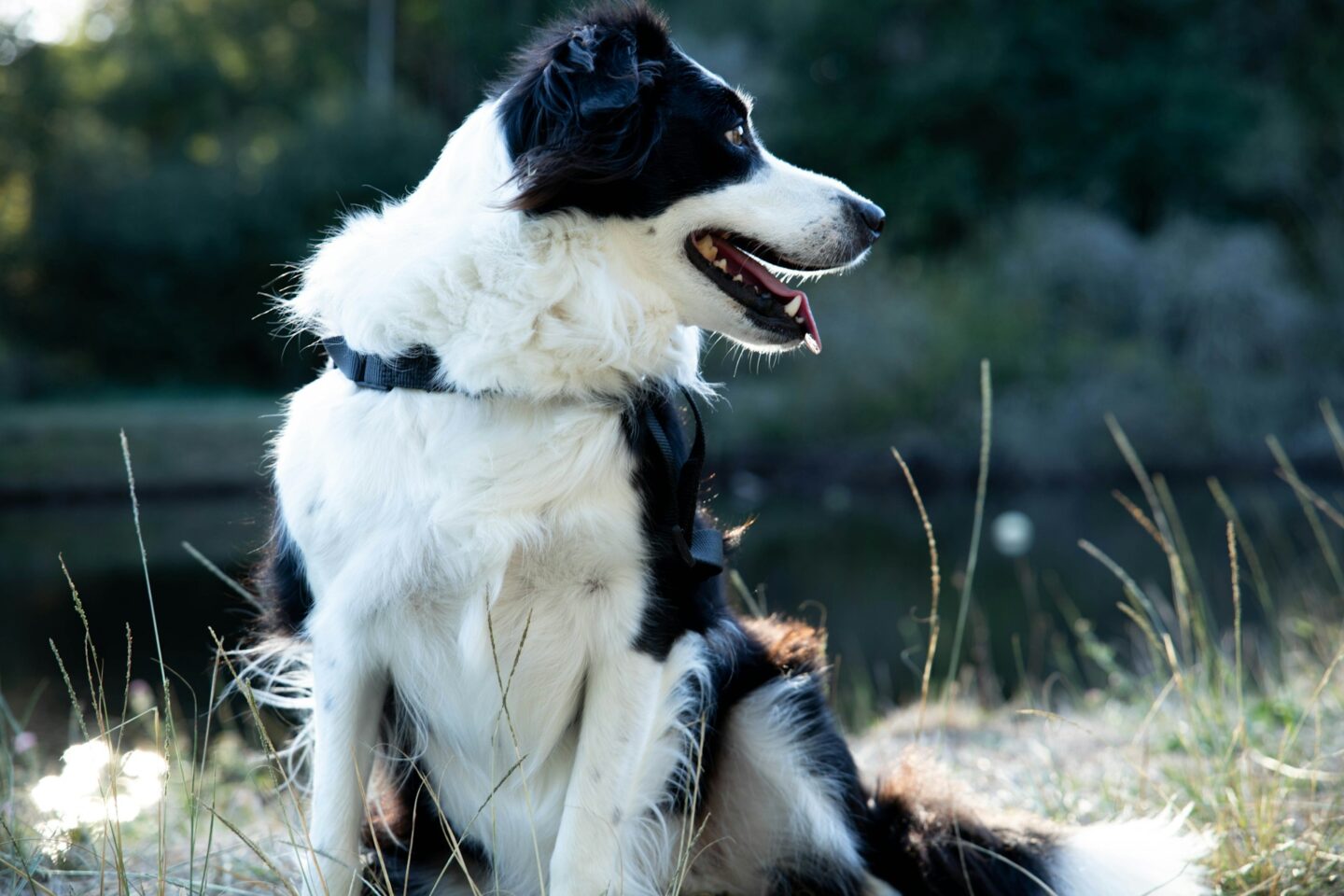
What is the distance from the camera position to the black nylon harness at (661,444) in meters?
2.43

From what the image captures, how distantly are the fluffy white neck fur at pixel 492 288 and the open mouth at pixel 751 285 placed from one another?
0.41ft

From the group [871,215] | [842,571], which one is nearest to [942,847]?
[871,215]

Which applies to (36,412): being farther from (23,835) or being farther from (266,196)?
(23,835)

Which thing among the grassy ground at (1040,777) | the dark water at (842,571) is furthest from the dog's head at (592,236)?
the dark water at (842,571)

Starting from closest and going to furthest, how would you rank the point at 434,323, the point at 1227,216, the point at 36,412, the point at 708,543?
1. the point at 434,323
2. the point at 708,543
3. the point at 36,412
4. the point at 1227,216

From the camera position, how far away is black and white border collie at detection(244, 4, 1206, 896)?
7.88 ft

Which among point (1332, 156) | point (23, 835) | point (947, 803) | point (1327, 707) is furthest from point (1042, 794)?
point (1332, 156)

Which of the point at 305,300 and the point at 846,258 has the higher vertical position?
the point at 846,258

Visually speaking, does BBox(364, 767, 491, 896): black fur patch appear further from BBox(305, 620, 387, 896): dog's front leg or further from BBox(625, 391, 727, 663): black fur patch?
BBox(625, 391, 727, 663): black fur patch

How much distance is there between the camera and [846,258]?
9.08ft

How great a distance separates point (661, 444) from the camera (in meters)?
2.50

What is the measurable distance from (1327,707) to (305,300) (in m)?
3.79

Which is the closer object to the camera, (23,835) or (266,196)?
(23,835)

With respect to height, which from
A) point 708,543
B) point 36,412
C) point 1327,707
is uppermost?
point 708,543
